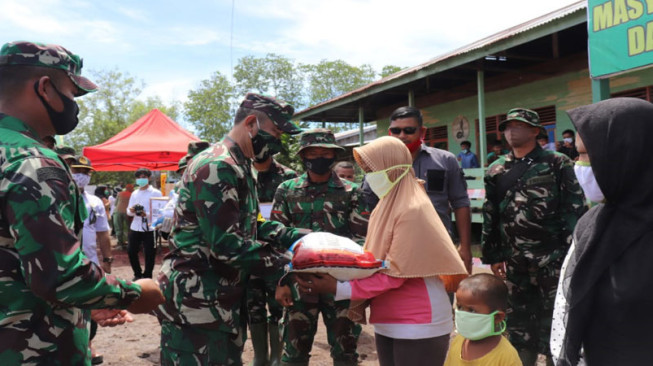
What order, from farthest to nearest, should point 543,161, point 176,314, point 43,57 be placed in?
point 543,161, point 176,314, point 43,57

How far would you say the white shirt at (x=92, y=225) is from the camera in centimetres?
506

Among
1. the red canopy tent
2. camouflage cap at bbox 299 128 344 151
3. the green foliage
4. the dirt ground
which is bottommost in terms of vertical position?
the dirt ground

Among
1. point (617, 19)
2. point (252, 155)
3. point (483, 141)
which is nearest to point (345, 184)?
point (252, 155)

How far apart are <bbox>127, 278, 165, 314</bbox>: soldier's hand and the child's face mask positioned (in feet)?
5.31

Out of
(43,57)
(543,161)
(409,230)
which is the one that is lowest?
(409,230)

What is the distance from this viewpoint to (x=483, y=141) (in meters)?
10.5

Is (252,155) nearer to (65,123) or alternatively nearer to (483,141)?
(65,123)

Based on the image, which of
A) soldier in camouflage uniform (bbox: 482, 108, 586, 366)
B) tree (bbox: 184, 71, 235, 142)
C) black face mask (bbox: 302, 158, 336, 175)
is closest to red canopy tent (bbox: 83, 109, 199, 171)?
black face mask (bbox: 302, 158, 336, 175)

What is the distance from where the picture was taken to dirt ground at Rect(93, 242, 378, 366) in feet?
16.4

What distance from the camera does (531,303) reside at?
3990 mm

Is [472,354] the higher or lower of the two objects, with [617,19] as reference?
lower

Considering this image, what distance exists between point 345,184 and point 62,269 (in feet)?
9.97

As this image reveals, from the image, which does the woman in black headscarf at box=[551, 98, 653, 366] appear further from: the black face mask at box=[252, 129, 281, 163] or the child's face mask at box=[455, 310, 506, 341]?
the black face mask at box=[252, 129, 281, 163]

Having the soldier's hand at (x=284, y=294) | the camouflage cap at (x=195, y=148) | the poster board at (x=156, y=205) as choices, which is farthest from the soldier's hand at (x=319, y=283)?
the poster board at (x=156, y=205)
